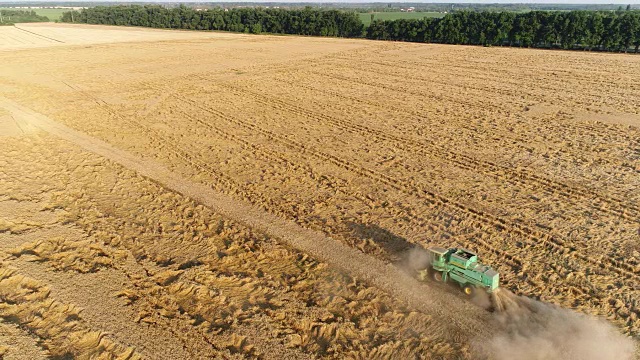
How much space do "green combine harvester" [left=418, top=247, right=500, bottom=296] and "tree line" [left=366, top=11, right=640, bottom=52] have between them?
4782cm

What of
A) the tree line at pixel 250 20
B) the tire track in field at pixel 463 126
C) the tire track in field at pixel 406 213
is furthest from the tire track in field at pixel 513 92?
the tree line at pixel 250 20

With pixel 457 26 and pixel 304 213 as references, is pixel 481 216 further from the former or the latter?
pixel 457 26

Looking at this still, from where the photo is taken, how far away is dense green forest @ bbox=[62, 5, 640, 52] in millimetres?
45781

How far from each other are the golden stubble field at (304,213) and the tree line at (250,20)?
45970 mm

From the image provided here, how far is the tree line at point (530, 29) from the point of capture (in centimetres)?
4506

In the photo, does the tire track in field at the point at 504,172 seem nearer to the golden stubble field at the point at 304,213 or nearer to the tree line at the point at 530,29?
the golden stubble field at the point at 304,213

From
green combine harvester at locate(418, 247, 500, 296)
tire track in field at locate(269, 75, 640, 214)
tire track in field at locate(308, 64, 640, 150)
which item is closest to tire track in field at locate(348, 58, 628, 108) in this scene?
tire track in field at locate(308, 64, 640, 150)

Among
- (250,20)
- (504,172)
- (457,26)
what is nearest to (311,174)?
(504,172)

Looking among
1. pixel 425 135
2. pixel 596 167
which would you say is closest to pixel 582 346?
pixel 596 167

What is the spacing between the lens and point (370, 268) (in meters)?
9.16

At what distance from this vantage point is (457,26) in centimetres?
5509

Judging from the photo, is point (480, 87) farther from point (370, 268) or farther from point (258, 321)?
point (258, 321)

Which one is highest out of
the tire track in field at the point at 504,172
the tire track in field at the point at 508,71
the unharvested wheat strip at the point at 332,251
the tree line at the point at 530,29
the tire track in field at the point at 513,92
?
the tree line at the point at 530,29

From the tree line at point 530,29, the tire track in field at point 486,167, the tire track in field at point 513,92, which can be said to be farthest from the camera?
the tree line at point 530,29
